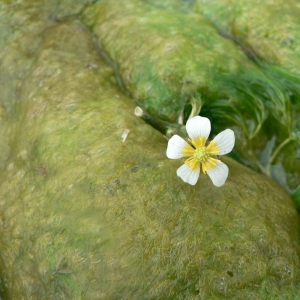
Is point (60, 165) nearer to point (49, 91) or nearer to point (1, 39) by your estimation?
point (49, 91)

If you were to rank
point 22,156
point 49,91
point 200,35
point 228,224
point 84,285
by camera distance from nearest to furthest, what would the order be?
point 84,285, point 228,224, point 22,156, point 49,91, point 200,35

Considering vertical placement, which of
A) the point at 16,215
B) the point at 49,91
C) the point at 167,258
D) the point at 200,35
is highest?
the point at 200,35


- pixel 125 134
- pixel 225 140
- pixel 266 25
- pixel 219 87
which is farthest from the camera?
pixel 266 25

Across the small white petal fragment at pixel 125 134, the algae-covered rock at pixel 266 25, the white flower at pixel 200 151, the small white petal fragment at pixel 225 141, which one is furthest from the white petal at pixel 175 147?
the algae-covered rock at pixel 266 25

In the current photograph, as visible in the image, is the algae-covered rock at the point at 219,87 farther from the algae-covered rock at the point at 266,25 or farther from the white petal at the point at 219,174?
the white petal at the point at 219,174

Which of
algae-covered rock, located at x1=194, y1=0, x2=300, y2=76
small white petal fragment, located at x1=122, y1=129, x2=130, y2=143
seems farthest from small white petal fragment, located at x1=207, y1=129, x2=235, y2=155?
algae-covered rock, located at x1=194, y1=0, x2=300, y2=76

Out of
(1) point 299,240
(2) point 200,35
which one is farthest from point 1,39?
(1) point 299,240

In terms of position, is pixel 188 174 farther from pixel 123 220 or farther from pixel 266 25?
pixel 266 25

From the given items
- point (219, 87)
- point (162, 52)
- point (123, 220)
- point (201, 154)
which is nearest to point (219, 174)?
point (201, 154)
